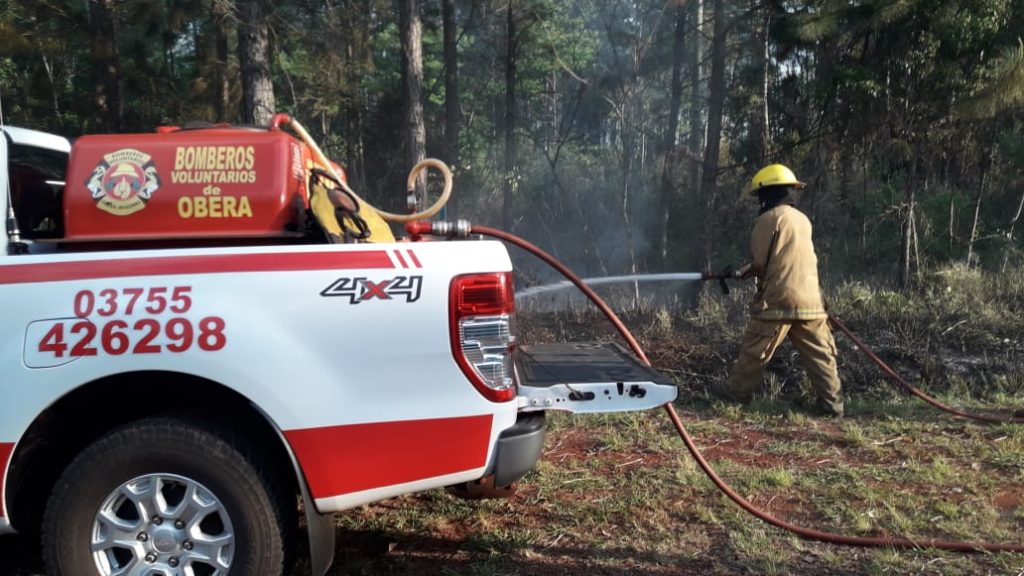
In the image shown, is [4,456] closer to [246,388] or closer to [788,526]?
[246,388]

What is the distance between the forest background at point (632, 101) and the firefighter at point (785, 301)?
4303 millimetres

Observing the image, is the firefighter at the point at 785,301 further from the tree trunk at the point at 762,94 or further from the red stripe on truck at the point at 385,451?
the tree trunk at the point at 762,94

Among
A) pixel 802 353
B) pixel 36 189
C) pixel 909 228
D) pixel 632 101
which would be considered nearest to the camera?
pixel 36 189

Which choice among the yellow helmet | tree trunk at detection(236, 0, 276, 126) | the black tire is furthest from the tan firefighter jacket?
tree trunk at detection(236, 0, 276, 126)

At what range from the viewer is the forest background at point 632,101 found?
31.6ft

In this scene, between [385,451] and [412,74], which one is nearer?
[385,451]

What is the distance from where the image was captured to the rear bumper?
109 inches

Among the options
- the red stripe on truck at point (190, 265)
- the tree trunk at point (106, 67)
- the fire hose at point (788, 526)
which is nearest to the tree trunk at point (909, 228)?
the fire hose at point (788, 526)

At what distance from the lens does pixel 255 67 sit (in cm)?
941

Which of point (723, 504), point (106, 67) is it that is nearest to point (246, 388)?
point (723, 504)

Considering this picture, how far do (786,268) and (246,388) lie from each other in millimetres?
4285

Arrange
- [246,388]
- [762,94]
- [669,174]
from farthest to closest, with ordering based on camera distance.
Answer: [669,174]
[762,94]
[246,388]

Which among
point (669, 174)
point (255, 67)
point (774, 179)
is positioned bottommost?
point (774, 179)

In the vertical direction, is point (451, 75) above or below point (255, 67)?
above
